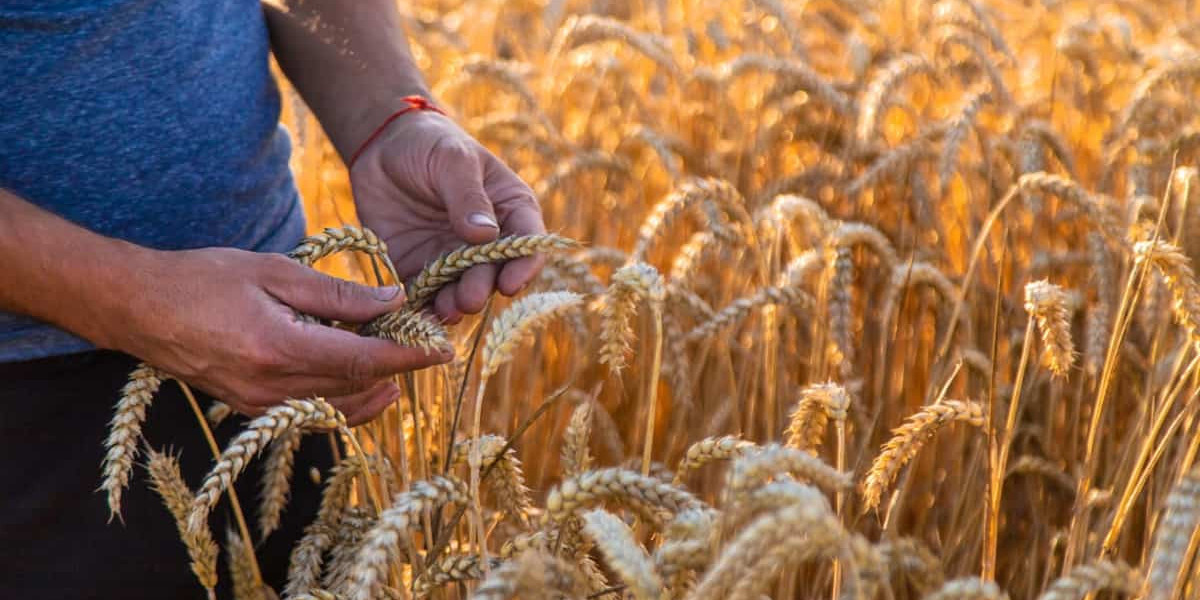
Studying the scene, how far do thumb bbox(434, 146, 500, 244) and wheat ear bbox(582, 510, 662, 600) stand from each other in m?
0.44

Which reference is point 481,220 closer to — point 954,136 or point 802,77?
point 954,136

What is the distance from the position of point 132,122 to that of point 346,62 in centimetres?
32

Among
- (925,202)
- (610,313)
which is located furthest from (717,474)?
(925,202)

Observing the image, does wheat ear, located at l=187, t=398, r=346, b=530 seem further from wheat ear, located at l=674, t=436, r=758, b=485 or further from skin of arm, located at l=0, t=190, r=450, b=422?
wheat ear, located at l=674, t=436, r=758, b=485

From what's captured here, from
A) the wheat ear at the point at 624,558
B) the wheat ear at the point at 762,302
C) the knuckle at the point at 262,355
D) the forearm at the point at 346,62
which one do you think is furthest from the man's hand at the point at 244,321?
the wheat ear at the point at 762,302

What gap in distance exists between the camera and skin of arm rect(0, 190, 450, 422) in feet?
3.61

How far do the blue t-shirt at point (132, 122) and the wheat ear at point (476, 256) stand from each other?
1.08 feet

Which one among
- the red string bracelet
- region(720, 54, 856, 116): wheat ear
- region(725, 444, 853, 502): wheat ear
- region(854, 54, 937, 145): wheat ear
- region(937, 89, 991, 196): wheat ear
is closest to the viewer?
region(725, 444, 853, 502): wheat ear

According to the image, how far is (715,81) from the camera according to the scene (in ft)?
9.05

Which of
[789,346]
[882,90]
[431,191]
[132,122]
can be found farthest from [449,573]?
[882,90]

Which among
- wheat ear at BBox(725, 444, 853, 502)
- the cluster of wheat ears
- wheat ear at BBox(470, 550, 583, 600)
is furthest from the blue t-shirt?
wheat ear at BBox(725, 444, 853, 502)

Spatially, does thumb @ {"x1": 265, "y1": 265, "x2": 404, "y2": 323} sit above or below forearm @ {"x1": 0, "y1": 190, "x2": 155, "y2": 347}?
above

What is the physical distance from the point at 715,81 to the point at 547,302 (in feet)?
5.76

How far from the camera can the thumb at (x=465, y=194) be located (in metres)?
1.25
